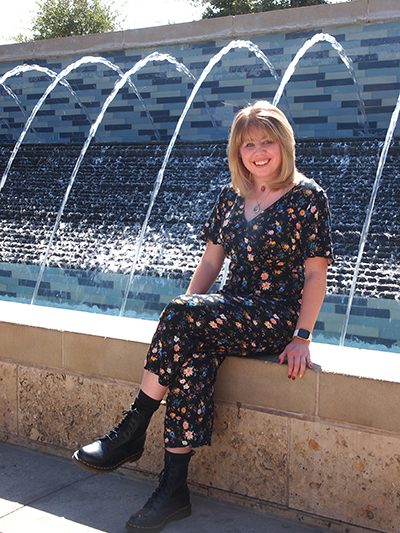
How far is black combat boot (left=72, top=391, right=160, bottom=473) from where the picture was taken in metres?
2.04

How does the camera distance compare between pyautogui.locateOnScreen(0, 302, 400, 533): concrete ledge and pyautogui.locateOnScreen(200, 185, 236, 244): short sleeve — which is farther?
pyautogui.locateOnScreen(200, 185, 236, 244): short sleeve

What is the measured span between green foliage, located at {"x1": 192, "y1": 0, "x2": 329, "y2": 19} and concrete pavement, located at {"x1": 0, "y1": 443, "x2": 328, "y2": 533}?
17593 mm

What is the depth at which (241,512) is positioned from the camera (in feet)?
7.07

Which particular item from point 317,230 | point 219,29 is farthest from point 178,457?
point 219,29

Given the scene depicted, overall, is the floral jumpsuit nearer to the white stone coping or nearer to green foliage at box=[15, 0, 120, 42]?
the white stone coping

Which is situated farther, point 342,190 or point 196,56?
point 196,56

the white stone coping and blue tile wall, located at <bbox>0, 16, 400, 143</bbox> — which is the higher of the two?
blue tile wall, located at <bbox>0, 16, 400, 143</bbox>

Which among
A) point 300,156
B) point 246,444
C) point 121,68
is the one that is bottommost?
point 246,444

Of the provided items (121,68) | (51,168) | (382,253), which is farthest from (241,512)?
(121,68)

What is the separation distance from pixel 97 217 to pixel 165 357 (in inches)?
264

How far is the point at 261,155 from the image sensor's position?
232cm

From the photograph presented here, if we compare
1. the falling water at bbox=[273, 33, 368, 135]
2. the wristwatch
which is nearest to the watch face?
the wristwatch

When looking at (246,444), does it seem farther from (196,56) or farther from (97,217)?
(196,56)

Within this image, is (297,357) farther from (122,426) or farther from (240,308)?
(122,426)
